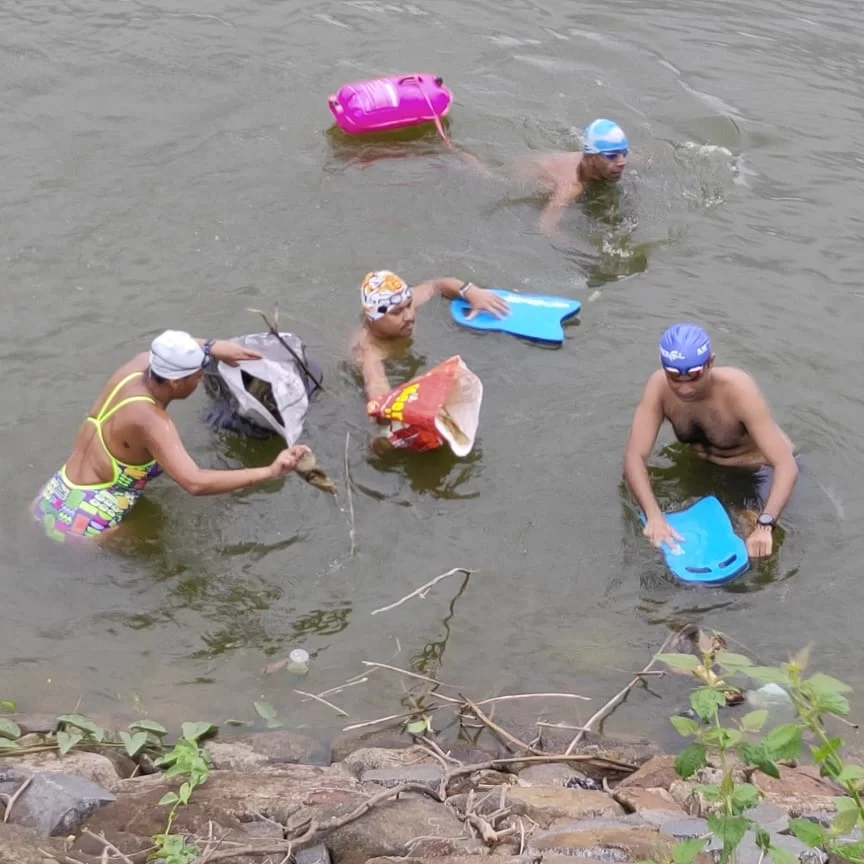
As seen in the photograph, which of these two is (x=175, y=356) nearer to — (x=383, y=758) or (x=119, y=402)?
(x=119, y=402)

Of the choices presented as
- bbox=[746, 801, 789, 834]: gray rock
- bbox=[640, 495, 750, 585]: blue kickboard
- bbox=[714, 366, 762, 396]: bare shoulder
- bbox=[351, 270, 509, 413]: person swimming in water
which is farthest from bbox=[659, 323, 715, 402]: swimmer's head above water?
bbox=[746, 801, 789, 834]: gray rock

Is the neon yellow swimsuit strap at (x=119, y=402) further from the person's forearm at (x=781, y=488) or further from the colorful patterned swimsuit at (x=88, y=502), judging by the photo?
the person's forearm at (x=781, y=488)

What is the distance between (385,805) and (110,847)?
1.03m

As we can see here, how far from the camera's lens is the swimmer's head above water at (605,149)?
9047mm

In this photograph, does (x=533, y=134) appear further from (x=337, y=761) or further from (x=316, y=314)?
(x=337, y=761)

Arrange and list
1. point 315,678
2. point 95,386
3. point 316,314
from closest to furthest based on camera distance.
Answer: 1. point 315,678
2. point 95,386
3. point 316,314

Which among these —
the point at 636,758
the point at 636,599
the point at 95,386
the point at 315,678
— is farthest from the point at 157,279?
the point at 636,758

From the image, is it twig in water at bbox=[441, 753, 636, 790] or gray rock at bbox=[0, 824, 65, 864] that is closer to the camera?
gray rock at bbox=[0, 824, 65, 864]

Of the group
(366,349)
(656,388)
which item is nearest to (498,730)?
(656,388)

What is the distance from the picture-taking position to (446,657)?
589 cm

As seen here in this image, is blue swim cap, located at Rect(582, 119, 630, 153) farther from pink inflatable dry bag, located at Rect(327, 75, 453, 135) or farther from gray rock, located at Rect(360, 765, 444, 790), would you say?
gray rock, located at Rect(360, 765, 444, 790)

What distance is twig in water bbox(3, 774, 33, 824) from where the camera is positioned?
424 centimetres

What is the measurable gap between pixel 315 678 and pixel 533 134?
6.42 m

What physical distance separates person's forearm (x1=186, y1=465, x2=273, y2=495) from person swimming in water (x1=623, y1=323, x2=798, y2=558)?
217 cm
